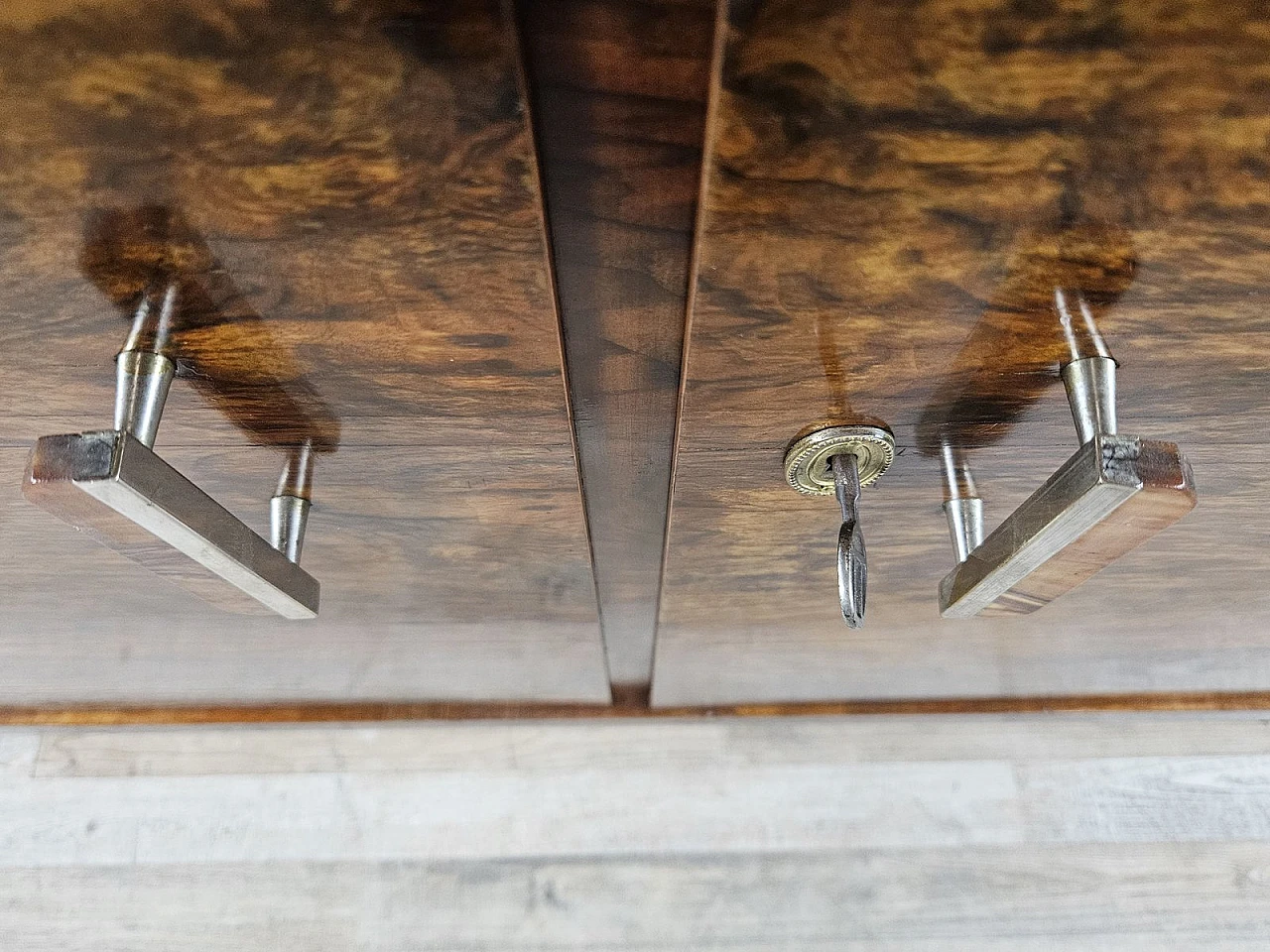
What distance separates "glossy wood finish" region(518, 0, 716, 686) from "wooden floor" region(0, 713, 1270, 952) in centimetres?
58

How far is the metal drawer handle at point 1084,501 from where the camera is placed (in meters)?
0.26

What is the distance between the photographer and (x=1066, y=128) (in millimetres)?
199

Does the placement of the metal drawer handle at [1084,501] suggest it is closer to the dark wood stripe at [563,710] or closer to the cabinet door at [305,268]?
the cabinet door at [305,268]

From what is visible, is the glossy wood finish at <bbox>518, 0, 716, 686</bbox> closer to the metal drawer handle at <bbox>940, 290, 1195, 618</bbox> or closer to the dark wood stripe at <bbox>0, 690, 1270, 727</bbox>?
the metal drawer handle at <bbox>940, 290, 1195, 618</bbox>

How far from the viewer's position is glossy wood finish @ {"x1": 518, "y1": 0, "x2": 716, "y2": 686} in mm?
193

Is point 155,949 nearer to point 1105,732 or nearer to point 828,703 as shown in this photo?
point 828,703

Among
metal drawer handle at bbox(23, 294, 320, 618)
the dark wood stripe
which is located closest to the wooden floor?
the dark wood stripe

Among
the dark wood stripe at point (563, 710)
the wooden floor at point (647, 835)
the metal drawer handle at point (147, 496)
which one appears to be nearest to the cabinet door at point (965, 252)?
the metal drawer handle at point (147, 496)

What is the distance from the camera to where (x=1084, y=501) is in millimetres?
270

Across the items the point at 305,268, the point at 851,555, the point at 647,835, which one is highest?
the point at 305,268

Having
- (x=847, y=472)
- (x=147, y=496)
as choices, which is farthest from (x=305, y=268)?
(x=847, y=472)

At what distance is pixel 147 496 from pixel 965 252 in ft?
0.74

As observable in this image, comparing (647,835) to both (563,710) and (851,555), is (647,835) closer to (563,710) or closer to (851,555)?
(563,710)

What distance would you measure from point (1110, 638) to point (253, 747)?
27.7 inches
